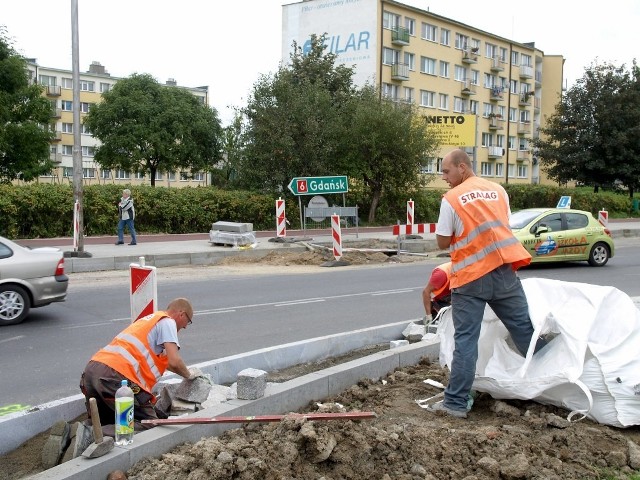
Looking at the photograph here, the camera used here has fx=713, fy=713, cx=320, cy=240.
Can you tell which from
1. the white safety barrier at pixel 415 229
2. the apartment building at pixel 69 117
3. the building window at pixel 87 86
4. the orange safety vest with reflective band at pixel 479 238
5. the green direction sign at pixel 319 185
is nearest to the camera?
the orange safety vest with reflective band at pixel 479 238

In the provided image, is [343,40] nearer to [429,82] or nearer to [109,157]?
[429,82]

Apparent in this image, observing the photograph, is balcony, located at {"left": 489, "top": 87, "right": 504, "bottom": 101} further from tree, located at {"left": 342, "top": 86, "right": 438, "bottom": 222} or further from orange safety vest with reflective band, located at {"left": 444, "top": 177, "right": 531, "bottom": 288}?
orange safety vest with reflective band, located at {"left": 444, "top": 177, "right": 531, "bottom": 288}

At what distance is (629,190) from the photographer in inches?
1790

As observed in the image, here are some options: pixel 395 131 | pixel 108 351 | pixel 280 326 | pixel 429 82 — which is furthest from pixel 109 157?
pixel 108 351

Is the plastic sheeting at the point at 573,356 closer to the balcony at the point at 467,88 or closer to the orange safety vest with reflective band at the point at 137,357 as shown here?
the orange safety vest with reflective band at the point at 137,357

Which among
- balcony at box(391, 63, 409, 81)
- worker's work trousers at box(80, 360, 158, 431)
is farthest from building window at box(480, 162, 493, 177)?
worker's work trousers at box(80, 360, 158, 431)

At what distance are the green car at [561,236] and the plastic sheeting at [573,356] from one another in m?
11.1

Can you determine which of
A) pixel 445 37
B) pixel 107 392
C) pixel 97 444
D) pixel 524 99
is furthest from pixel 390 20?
pixel 97 444

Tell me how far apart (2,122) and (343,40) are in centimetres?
3078

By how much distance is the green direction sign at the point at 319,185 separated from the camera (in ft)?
76.8

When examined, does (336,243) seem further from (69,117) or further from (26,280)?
(69,117)

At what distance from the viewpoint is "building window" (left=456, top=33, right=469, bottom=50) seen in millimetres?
63781

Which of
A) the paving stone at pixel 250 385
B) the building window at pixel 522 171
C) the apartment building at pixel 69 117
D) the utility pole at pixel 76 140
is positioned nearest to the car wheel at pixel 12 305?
the paving stone at pixel 250 385

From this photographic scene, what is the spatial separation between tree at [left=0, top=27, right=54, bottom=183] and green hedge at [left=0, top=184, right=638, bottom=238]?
12.0 metres
